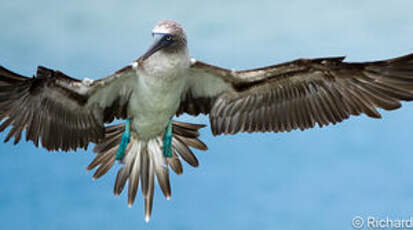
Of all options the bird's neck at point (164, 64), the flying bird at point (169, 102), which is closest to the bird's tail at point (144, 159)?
the flying bird at point (169, 102)

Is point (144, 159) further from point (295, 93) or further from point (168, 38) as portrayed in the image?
point (295, 93)

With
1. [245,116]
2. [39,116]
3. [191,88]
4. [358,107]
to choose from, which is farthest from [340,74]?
[39,116]

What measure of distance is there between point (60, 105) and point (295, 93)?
3.77 metres

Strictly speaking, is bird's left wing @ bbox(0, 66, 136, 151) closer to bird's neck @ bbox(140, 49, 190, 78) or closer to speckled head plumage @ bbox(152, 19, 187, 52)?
bird's neck @ bbox(140, 49, 190, 78)

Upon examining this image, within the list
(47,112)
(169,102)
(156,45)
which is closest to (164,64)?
(156,45)

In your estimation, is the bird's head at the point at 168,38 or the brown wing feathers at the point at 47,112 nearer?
the bird's head at the point at 168,38

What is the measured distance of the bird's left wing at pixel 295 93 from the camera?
9.54m

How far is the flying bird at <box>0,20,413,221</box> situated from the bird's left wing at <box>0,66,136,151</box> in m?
0.02

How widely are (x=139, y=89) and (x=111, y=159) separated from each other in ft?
5.57

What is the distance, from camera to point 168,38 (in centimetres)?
891

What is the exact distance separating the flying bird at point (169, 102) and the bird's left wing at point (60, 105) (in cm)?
2

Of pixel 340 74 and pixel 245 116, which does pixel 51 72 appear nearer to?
pixel 245 116

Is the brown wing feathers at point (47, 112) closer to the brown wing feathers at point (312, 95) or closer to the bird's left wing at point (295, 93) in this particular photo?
the bird's left wing at point (295, 93)

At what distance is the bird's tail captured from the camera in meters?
10.3
